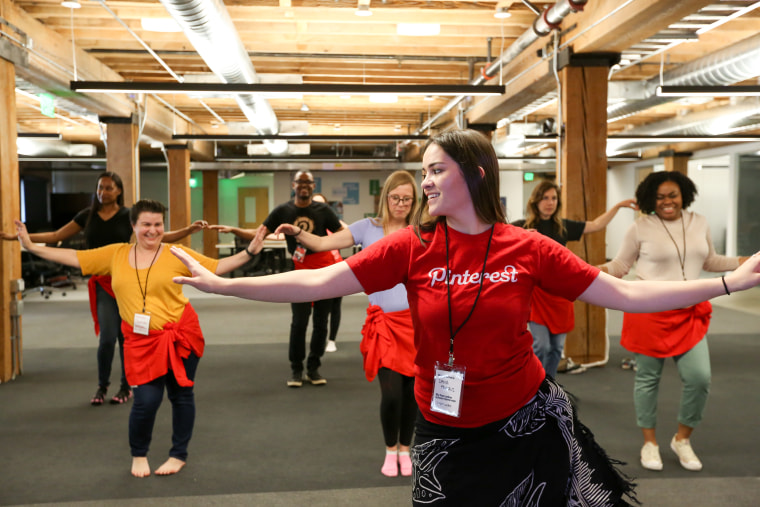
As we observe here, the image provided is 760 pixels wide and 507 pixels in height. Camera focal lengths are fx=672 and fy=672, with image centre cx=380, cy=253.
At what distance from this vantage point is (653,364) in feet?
11.1

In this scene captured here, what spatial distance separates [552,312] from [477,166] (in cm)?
252

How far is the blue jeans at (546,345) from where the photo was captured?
13.2 feet

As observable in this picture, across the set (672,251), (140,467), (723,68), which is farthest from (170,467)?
(723,68)

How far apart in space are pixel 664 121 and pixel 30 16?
10.7 meters

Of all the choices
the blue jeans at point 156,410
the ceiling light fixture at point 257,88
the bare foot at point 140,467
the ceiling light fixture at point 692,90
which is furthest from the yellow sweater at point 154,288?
the ceiling light fixture at point 692,90

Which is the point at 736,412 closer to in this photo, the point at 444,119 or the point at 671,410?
the point at 671,410

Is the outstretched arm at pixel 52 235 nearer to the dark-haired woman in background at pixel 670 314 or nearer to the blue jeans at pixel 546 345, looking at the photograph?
the blue jeans at pixel 546 345

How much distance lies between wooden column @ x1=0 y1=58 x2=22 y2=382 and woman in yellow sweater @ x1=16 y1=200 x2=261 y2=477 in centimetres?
250

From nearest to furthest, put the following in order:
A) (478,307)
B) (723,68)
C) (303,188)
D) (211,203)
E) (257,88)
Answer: (478,307), (303,188), (257,88), (723,68), (211,203)

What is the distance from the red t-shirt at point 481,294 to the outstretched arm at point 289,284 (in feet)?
0.13

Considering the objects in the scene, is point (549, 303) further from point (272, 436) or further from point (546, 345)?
point (272, 436)

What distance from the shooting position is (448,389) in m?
1.59

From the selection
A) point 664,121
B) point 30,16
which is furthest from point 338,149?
point 30,16

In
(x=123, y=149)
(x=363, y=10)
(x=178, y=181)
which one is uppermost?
(x=363, y=10)
